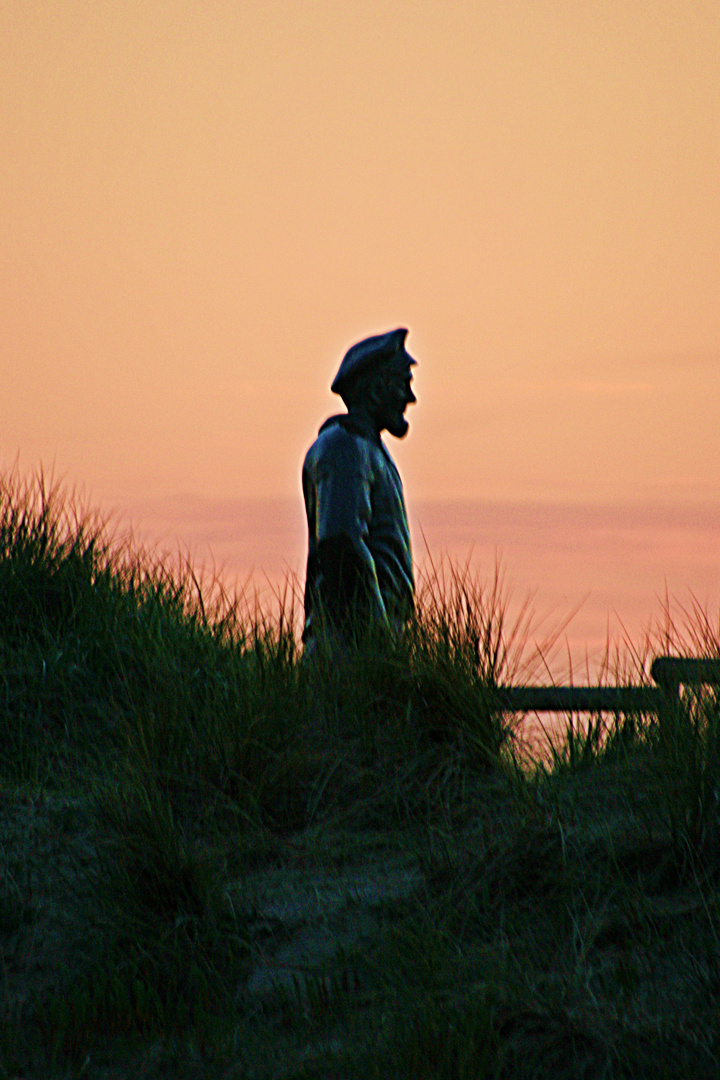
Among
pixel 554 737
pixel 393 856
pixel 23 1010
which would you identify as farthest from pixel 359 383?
pixel 23 1010

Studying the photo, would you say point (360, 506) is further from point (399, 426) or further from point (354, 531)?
point (399, 426)

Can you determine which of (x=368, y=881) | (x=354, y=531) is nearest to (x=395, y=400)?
(x=354, y=531)

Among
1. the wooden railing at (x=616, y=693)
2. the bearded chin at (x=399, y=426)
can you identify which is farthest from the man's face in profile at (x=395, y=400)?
the wooden railing at (x=616, y=693)

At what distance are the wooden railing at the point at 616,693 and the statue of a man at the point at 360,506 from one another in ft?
2.33

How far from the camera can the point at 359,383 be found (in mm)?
6203

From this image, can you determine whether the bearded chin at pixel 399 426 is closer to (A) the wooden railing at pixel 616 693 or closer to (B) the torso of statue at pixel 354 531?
(B) the torso of statue at pixel 354 531

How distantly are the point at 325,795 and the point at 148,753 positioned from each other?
0.83 meters

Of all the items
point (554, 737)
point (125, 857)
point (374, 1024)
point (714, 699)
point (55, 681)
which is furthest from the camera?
point (55, 681)

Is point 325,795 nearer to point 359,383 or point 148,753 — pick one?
point 148,753

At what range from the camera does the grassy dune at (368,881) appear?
12.6 ft

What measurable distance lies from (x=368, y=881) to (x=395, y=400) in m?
2.50

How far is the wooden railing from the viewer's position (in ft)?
18.3

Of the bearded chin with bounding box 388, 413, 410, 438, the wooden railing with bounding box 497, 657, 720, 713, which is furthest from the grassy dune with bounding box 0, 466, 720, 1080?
the bearded chin with bounding box 388, 413, 410, 438

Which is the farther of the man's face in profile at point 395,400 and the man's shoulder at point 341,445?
the man's face in profile at point 395,400
